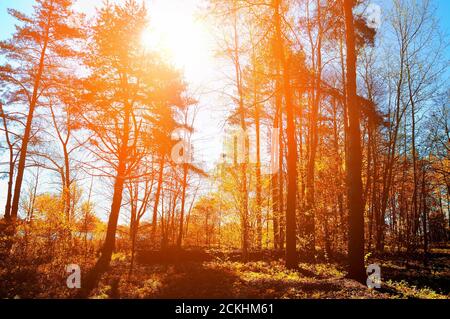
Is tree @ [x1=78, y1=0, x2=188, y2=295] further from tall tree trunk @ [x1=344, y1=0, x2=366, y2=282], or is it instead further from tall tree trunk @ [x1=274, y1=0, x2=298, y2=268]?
tall tree trunk @ [x1=344, y1=0, x2=366, y2=282]

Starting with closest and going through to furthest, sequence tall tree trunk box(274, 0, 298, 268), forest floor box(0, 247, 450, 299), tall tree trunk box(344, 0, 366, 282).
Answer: forest floor box(0, 247, 450, 299), tall tree trunk box(344, 0, 366, 282), tall tree trunk box(274, 0, 298, 268)

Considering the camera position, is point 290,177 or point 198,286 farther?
point 290,177

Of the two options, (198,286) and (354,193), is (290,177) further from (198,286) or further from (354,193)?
(198,286)

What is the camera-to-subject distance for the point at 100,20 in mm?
10234

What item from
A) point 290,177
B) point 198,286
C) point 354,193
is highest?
point 290,177

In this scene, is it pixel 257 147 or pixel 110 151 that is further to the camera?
pixel 257 147

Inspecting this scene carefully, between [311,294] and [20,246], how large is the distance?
31.1ft

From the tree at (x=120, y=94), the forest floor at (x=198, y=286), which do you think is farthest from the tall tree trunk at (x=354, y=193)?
the tree at (x=120, y=94)

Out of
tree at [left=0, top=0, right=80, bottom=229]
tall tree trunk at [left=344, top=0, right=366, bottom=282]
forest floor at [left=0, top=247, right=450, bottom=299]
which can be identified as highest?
tree at [left=0, top=0, right=80, bottom=229]

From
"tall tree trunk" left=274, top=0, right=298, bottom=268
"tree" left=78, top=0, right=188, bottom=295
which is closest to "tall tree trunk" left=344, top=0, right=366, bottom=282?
"tall tree trunk" left=274, top=0, right=298, bottom=268

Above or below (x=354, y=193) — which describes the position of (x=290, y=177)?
above

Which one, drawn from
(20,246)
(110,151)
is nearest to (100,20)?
(110,151)

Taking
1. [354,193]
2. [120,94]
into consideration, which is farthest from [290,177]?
[120,94]
